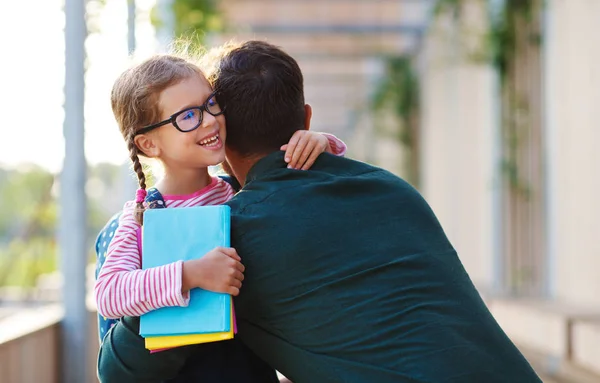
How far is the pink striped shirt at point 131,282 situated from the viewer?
Result: 1548mm

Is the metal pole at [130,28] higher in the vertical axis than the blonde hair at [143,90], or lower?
higher

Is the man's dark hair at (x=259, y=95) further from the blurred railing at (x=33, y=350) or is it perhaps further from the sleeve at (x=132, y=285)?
the blurred railing at (x=33, y=350)

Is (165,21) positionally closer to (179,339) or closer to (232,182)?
(232,182)

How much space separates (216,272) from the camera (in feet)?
5.03

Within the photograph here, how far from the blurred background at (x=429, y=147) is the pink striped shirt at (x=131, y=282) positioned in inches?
14.1

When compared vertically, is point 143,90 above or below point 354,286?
above

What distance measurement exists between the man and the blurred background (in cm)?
55

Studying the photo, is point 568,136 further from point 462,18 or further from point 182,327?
point 182,327

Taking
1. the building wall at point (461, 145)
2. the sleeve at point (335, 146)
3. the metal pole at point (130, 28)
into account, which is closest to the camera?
the sleeve at point (335, 146)

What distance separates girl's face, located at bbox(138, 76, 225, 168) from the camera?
5.71ft

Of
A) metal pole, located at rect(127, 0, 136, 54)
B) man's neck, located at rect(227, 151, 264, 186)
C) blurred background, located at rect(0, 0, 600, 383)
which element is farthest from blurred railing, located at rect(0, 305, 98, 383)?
metal pole, located at rect(127, 0, 136, 54)

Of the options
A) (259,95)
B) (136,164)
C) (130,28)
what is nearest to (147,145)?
(136,164)

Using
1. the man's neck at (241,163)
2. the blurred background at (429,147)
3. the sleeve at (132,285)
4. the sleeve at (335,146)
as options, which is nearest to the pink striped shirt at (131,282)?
the sleeve at (132,285)

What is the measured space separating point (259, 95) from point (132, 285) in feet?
1.45
